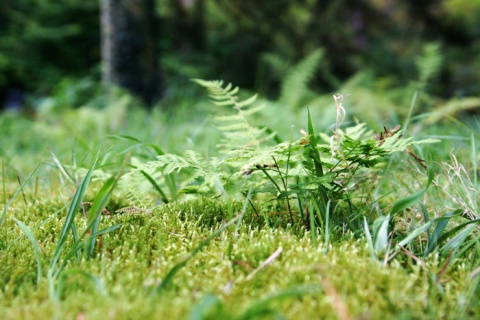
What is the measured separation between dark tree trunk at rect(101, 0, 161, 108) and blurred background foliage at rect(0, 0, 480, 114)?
0.49 metres

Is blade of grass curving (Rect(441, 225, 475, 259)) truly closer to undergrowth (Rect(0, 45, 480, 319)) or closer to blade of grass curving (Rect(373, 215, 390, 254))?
undergrowth (Rect(0, 45, 480, 319))

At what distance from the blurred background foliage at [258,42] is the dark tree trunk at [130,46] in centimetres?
49

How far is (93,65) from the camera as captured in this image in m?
8.17

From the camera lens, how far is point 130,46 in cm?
564

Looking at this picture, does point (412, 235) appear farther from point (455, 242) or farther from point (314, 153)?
point (314, 153)

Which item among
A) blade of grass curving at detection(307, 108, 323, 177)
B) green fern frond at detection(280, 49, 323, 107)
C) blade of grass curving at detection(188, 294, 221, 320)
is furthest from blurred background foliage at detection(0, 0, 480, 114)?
blade of grass curving at detection(188, 294, 221, 320)

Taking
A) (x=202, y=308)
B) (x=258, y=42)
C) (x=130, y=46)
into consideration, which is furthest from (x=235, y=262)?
(x=258, y=42)

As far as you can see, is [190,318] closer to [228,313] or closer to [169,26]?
[228,313]

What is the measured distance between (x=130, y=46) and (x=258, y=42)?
2516 millimetres

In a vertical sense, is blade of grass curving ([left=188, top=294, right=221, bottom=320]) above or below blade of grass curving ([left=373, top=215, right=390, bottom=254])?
above

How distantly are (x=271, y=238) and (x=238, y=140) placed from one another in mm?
637

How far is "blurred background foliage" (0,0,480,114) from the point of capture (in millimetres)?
6781

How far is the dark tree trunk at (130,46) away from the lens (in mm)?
5543

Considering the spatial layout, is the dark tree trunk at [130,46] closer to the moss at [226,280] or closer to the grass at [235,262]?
the grass at [235,262]
